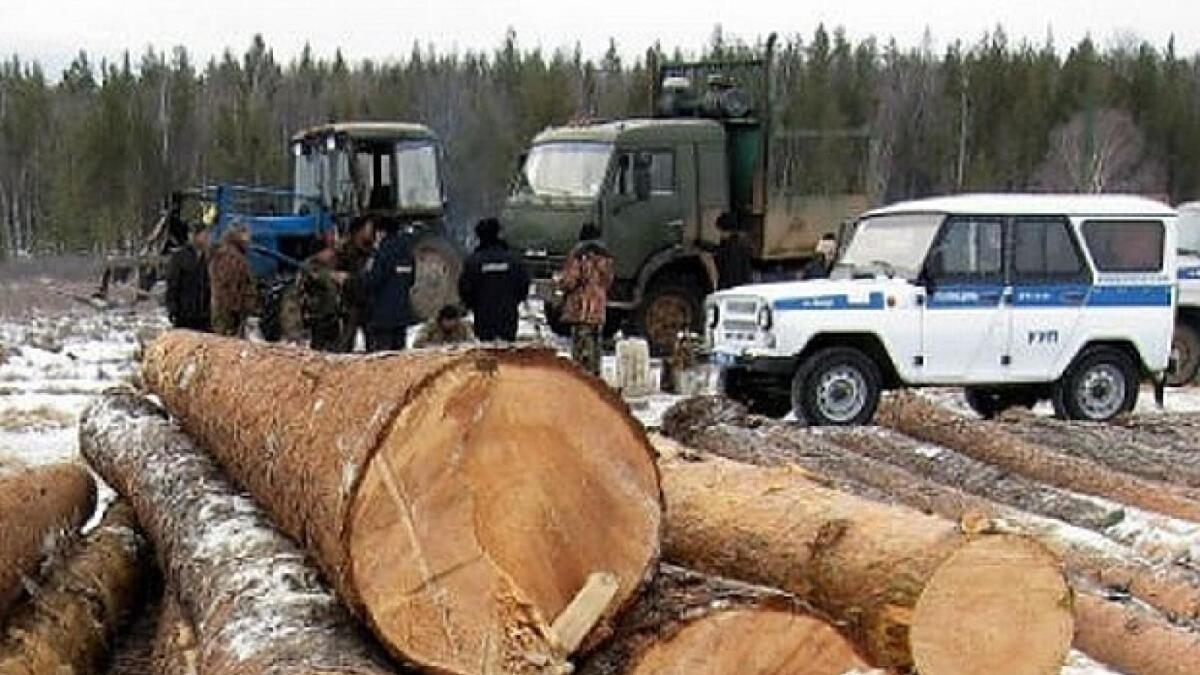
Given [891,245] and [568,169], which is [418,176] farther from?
[891,245]

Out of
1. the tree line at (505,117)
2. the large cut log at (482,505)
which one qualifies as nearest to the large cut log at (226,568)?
the large cut log at (482,505)

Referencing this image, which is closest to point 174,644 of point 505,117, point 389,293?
point 389,293

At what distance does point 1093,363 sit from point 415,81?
4934 centimetres

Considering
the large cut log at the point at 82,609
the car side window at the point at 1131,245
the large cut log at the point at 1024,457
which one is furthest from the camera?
the car side window at the point at 1131,245

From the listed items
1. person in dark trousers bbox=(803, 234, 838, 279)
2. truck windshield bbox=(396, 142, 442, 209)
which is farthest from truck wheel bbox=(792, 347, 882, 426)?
truck windshield bbox=(396, 142, 442, 209)

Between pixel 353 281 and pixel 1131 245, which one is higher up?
pixel 1131 245

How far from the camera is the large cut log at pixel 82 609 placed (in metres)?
5.80

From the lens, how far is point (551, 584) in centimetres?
421

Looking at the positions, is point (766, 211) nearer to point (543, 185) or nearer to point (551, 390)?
point (543, 185)

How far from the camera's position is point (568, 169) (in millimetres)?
18625

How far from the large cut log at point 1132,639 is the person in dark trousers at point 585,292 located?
26.6ft

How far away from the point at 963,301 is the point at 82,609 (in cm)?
825

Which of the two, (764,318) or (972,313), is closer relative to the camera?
(764,318)

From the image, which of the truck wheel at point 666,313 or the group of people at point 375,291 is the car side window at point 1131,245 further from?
the truck wheel at point 666,313
